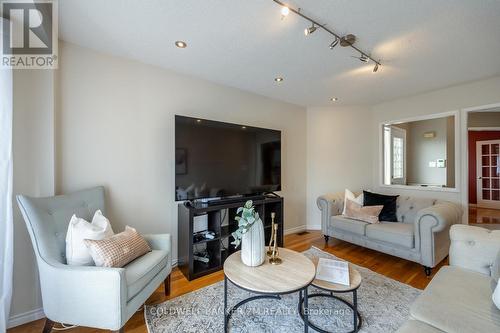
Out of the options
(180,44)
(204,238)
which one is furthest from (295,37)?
(204,238)

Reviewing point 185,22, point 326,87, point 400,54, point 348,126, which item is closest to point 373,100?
point 348,126

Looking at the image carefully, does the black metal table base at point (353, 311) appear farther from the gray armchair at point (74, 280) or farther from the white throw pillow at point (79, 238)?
the white throw pillow at point (79, 238)

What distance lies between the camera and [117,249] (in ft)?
5.14

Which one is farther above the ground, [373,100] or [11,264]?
[373,100]

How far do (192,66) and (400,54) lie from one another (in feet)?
7.12

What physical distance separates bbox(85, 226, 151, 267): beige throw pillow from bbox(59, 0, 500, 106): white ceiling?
5.48 feet

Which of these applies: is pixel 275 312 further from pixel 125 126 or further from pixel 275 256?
pixel 125 126

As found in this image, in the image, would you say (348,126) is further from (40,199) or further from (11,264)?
(11,264)

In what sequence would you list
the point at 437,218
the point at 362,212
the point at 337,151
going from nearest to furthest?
the point at 437,218
the point at 362,212
the point at 337,151

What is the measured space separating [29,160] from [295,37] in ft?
7.79

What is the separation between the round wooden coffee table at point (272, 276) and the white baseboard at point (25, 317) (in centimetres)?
150

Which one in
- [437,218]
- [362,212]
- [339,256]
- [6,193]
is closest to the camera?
[6,193]

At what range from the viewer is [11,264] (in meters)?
1.50

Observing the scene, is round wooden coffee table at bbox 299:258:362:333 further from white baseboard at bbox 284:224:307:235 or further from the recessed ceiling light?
the recessed ceiling light
